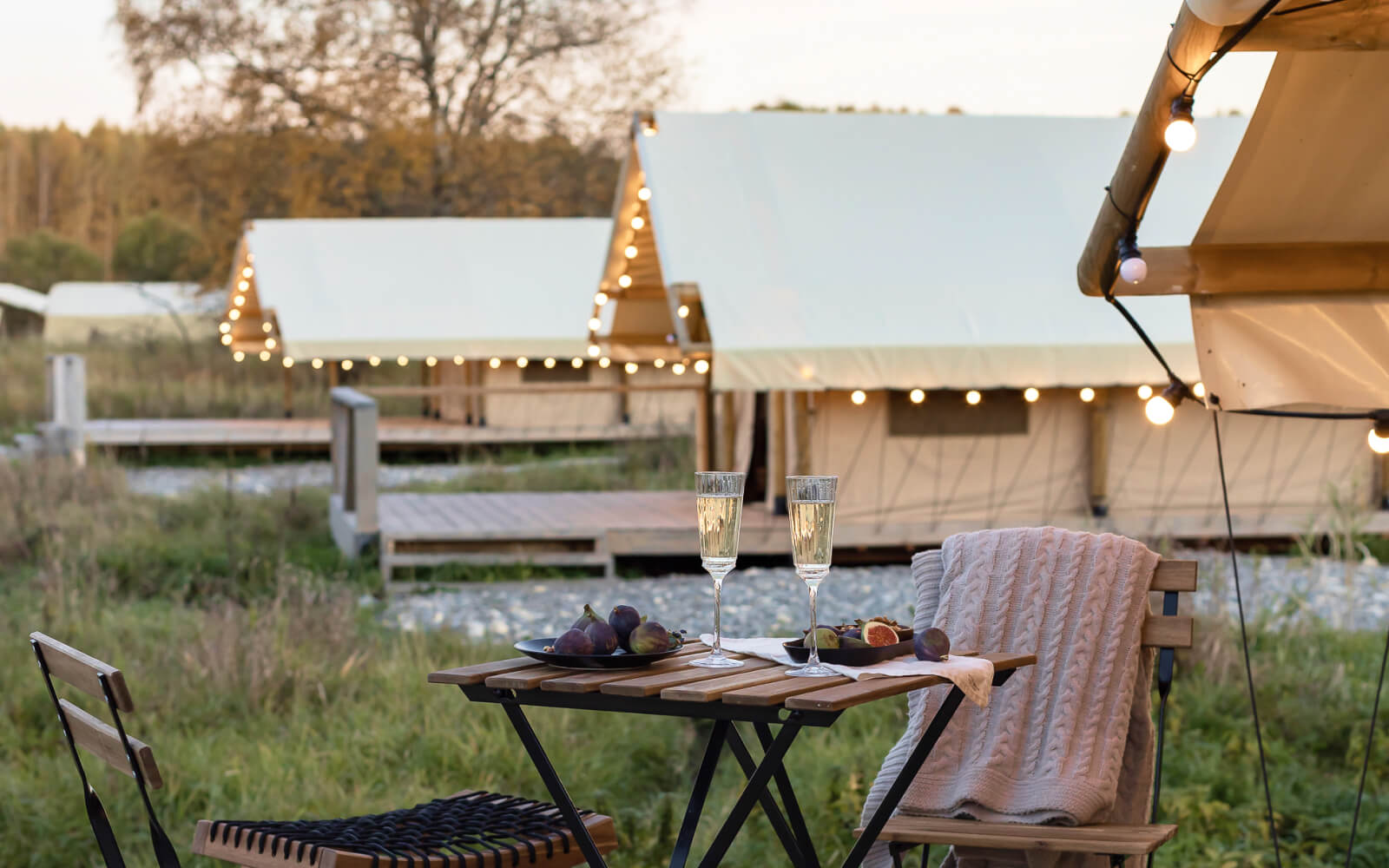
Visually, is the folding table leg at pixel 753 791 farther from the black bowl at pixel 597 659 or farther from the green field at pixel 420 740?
the green field at pixel 420 740

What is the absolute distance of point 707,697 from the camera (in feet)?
7.68

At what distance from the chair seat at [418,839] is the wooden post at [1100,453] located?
27.6 feet

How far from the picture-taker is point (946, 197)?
11.6 m

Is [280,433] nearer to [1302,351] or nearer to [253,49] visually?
[253,49]

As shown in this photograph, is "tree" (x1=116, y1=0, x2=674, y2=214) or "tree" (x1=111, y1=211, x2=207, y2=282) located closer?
"tree" (x1=116, y1=0, x2=674, y2=214)

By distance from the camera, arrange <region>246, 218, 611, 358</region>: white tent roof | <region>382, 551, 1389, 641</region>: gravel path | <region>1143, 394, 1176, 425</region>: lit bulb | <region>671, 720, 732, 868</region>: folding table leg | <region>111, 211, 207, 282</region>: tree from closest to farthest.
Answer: <region>671, 720, 732, 868</region>: folding table leg
<region>1143, 394, 1176, 425</region>: lit bulb
<region>382, 551, 1389, 641</region>: gravel path
<region>246, 218, 611, 358</region>: white tent roof
<region>111, 211, 207, 282</region>: tree

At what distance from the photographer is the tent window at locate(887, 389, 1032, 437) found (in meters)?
10.8

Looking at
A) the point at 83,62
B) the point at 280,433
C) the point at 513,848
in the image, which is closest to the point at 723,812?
the point at 513,848

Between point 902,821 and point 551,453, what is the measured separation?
1621 cm

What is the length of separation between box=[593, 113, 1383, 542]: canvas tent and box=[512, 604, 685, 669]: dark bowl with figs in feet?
23.0

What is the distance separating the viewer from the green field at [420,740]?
4.61 metres

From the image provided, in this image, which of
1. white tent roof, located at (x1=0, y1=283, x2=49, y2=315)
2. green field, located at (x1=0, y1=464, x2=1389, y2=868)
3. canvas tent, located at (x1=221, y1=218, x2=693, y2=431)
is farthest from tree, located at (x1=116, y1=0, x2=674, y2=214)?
green field, located at (x1=0, y1=464, x2=1389, y2=868)

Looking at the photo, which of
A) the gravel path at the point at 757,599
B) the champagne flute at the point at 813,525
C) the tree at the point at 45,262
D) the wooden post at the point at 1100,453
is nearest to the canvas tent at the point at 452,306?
the wooden post at the point at 1100,453

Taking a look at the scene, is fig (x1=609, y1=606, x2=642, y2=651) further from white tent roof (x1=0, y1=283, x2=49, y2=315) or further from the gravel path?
white tent roof (x1=0, y1=283, x2=49, y2=315)
